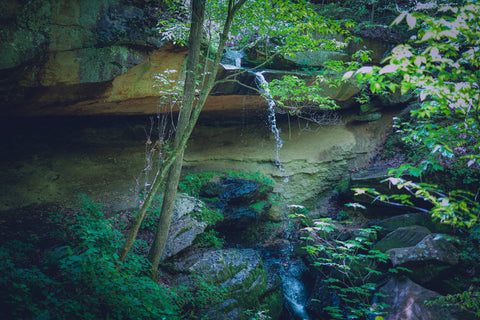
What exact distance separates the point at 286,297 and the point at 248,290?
1637mm

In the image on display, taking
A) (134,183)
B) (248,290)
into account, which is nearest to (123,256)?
(248,290)

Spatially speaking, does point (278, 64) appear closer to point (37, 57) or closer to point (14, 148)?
point (37, 57)

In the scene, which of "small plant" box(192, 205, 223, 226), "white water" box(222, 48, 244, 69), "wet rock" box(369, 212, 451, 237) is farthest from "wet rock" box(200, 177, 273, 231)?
"white water" box(222, 48, 244, 69)

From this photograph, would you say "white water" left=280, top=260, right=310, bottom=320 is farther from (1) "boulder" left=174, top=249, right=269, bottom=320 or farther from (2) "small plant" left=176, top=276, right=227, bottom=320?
(2) "small plant" left=176, top=276, right=227, bottom=320

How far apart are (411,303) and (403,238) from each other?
1706 mm

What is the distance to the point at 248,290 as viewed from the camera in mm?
5086

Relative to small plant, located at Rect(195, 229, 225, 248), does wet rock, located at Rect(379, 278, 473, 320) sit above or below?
above

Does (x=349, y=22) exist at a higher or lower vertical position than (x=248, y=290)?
higher

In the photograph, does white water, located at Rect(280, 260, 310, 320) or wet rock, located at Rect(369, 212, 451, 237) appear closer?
white water, located at Rect(280, 260, 310, 320)

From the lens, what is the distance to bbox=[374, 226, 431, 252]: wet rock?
5.65 metres

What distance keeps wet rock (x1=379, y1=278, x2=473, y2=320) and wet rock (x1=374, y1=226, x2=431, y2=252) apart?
3.15 feet

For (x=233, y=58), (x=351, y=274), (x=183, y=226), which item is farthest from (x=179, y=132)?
(x=233, y=58)

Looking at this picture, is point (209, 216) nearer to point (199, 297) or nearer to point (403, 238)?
point (199, 297)

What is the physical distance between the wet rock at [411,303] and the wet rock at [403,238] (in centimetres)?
96
